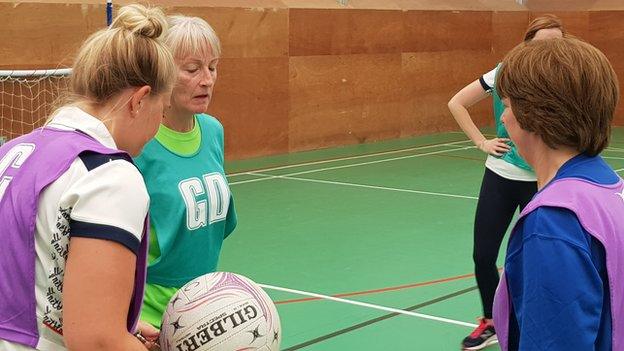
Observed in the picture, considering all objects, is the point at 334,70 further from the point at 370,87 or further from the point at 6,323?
the point at 6,323

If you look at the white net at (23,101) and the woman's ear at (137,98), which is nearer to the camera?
Answer: the woman's ear at (137,98)

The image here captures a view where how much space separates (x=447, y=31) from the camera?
15758 millimetres

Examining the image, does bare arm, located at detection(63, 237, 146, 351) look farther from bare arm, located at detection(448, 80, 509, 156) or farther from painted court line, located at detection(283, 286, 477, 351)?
bare arm, located at detection(448, 80, 509, 156)

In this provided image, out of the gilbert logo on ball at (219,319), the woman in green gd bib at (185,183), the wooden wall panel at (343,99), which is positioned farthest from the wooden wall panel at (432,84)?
the gilbert logo on ball at (219,319)

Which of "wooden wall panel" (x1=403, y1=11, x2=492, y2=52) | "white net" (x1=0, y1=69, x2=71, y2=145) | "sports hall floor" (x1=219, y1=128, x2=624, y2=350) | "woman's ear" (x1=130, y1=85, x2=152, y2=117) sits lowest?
"sports hall floor" (x1=219, y1=128, x2=624, y2=350)

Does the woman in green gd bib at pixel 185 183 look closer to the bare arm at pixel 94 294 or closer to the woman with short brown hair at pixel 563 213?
the bare arm at pixel 94 294

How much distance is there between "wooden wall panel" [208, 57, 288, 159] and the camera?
40.1ft

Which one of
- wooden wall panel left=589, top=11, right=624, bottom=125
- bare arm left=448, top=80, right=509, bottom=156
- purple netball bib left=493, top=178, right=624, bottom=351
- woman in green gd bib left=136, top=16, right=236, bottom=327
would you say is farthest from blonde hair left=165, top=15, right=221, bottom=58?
wooden wall panel left=589, top=11, right=624, bottom=125

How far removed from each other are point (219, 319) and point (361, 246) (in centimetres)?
503

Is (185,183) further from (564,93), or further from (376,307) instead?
(376,307)

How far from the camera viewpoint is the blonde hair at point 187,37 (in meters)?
3.26

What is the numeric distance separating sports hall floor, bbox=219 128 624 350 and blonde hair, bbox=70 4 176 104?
316 centimetres

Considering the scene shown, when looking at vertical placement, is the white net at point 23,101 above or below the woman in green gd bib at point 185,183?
below

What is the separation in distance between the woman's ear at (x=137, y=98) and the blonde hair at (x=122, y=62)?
0.01m
